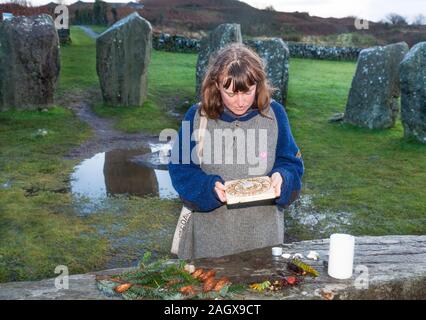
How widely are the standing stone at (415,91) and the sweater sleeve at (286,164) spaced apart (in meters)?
7.40

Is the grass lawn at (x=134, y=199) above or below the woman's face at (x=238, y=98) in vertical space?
below

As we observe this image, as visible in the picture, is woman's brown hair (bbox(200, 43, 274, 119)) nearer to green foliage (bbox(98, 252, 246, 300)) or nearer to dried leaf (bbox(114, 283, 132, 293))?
green foliage (bbox(98, 252, 246, 300))

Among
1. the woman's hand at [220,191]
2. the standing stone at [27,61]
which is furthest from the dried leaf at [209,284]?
the standing stone at [27,61]

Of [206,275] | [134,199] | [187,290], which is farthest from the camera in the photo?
[134,199]

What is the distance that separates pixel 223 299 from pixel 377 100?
9.72 meters

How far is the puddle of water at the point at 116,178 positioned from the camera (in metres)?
7.69

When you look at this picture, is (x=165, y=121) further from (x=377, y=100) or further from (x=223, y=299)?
(x=223, y=299)

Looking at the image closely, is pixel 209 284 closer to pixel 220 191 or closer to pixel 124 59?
pixel 220 191

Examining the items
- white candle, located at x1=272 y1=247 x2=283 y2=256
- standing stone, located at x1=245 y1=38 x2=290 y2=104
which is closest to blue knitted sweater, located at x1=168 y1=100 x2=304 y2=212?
white candle, located at x1=272 y1=247 x2=283 y2=256

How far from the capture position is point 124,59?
12750 mm

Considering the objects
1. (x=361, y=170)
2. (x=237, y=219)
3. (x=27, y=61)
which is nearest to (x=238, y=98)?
(x=237, y=219)

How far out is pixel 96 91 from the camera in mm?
14227

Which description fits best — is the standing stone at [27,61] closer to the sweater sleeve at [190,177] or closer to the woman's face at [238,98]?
the sweater sleeve at [190,177]

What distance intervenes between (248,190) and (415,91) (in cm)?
791
